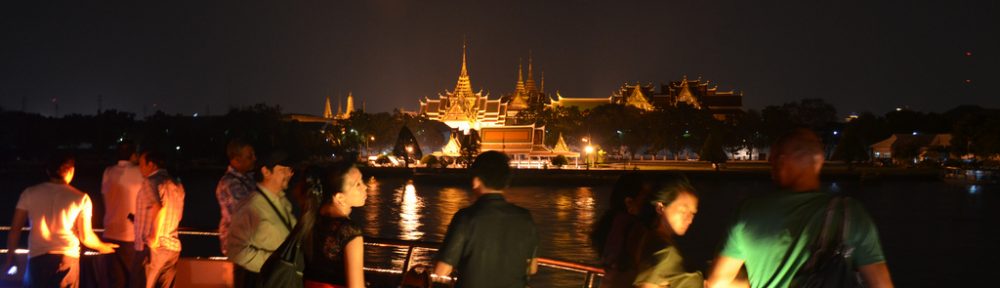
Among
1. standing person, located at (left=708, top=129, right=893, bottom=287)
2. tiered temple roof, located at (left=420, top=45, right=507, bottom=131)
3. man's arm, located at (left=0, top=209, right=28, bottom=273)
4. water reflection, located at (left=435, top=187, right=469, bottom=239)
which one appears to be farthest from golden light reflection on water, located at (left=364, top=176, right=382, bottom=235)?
tiered temple roof, located at (left=420, top=45, right=507, bottom=131)

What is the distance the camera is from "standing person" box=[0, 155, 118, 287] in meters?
5.75

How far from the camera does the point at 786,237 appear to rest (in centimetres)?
317

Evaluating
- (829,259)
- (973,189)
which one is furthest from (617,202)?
(973,189)

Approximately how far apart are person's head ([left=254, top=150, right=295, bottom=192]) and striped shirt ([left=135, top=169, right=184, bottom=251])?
169cm

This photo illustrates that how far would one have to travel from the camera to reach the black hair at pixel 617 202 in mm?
3904

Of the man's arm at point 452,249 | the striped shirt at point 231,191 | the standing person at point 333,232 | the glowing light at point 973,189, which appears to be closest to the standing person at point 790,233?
the man's arm at point 452,249

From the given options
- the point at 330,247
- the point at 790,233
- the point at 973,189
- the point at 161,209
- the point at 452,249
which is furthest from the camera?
the point at 973,189

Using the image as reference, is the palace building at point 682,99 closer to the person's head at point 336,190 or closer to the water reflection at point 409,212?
the water reflection at point 409,212

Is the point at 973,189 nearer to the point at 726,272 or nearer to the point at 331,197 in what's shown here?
the point at 726,272

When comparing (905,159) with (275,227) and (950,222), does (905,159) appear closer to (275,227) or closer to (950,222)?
(950,222)

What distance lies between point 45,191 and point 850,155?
5620 centimetres

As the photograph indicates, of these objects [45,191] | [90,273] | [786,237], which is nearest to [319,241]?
[786,237]

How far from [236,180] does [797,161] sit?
346cm

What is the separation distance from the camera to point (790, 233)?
317cm
